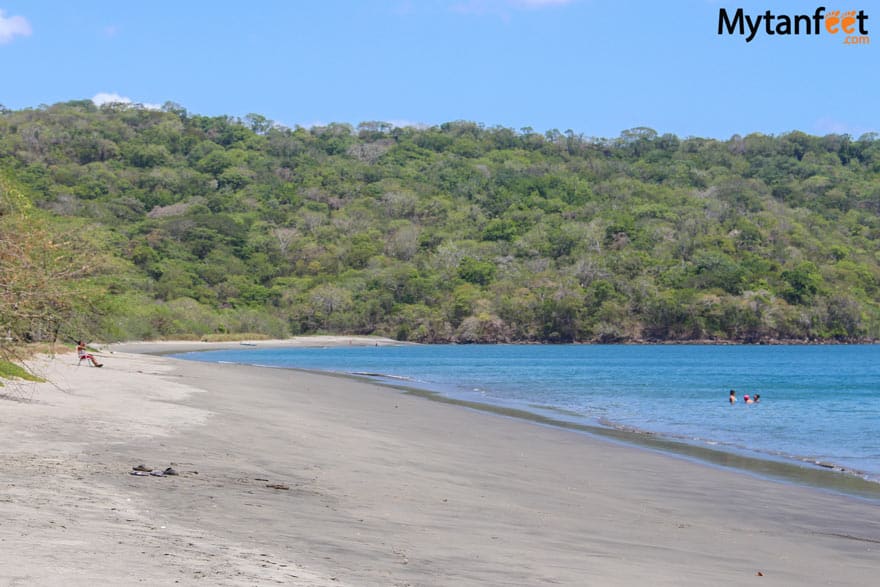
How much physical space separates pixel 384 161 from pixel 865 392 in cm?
15522

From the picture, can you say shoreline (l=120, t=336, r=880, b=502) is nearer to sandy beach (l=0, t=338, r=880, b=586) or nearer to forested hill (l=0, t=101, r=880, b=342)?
sandy beach (l=0, t=338, r=880, b=586)

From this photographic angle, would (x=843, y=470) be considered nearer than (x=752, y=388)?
Yes

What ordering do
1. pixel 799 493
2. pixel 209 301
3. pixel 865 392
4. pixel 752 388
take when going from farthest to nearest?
pixel 209 301, pixel 752 388, pixel 865 392, pixel 799 493

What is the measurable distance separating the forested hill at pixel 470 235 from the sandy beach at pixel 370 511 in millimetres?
76407

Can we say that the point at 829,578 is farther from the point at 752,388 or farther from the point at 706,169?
the point at 706,169

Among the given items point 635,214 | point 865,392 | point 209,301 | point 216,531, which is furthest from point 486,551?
point 635,214

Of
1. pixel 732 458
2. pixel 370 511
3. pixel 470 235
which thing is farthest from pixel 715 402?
pixel 470 235

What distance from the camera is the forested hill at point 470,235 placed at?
123312mm

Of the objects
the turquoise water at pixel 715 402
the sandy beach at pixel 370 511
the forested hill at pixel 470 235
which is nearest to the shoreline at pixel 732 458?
the turquoise water at pixel 715 402

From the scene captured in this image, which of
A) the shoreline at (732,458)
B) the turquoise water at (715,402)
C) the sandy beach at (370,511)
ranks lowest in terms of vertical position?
the turquoise water at (715,402)

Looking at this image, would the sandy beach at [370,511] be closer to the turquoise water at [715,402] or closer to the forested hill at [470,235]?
the turquoise water at [715,402]

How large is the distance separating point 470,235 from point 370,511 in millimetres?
145452

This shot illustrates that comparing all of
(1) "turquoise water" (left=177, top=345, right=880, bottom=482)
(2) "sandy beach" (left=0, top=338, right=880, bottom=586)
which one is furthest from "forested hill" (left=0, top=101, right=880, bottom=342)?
(2) "sandy beach" (left=0, top=338, right=880, bottom=586)

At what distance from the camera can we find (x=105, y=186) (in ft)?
492
